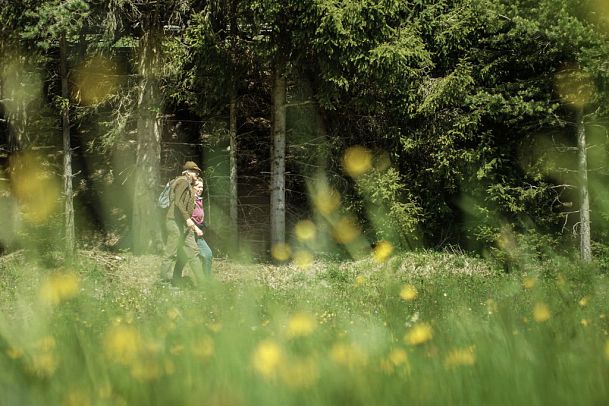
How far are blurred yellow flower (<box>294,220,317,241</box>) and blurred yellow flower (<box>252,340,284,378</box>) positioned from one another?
12.1 metres

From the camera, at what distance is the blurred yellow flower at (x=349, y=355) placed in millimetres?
2193

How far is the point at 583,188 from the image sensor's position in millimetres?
11836

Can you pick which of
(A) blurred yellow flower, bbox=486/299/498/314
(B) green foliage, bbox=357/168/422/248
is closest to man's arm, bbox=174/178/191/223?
(B) green foliage, bbox=357/168/422/248

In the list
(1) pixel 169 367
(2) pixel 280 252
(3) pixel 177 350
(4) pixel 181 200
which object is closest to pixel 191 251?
(4) pixel 181 200

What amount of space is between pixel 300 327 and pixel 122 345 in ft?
2.32

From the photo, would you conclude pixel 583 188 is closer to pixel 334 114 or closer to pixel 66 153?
pixel 334 114

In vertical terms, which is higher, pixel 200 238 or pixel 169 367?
pixel 169 367

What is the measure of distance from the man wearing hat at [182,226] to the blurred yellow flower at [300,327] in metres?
7.02

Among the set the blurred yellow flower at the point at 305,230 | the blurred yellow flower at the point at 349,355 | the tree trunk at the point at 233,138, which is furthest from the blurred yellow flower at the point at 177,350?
the blurred yellow flower at the point at 305,230

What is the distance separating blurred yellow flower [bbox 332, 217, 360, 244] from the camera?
548 inches

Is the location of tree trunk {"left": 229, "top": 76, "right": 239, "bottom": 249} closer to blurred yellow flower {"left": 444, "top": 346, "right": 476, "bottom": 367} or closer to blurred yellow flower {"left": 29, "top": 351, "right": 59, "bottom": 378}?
blurred yellow flower {"left": 29, "top": 351, "right": 59, "bottom": 378}

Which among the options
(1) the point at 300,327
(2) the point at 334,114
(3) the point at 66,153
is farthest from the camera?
(2) the point at 334,114

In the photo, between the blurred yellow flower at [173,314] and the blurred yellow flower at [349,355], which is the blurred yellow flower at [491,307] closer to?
the blurred yellow flower at [349,355]

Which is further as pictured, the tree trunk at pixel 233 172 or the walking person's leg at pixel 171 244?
the tree trunk at pixel 233 172
